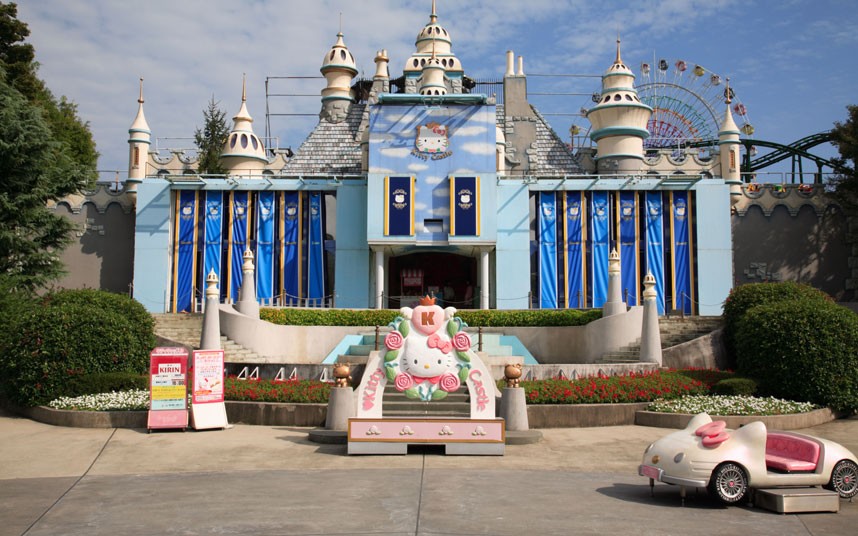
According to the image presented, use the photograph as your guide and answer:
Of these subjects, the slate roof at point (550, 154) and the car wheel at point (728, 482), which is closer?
the car wheel at point (728, 482)

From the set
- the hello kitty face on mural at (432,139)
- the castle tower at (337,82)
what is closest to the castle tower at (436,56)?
the castle tower at (337,82)

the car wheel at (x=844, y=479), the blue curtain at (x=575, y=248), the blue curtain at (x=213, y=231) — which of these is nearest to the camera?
the car wheel at (x=844, y=479)

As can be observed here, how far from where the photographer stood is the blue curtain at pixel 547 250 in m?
36.4

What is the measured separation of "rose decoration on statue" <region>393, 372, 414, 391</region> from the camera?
14211mm

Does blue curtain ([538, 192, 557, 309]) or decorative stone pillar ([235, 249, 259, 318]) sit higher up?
blue curtain ([538, 192, 557, 309])

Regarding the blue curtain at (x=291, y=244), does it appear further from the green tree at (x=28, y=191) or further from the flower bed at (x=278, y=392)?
the flower bed at (x=278, y=392)

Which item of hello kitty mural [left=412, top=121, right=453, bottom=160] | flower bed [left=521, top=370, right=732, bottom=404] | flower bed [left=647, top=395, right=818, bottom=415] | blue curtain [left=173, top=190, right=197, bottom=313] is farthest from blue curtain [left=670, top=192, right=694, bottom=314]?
blue curtain [left=173, top=190, right=197, bottom=313]

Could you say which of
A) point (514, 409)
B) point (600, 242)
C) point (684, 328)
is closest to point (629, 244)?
point (600, 242)

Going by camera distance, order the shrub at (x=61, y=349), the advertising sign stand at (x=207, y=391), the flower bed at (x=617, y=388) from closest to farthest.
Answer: the advertising sign stand at (x=207, y=391)
the flower bed at (x=617, y=388)
the shrub at (x=61, y=349)

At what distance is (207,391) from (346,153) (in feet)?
91.5

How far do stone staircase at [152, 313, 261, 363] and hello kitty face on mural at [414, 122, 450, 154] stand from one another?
12.0 meters

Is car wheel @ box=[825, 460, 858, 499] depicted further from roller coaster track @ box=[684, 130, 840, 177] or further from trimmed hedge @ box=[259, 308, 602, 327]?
roller coaster track @ box=[684, 130, 840, 177]

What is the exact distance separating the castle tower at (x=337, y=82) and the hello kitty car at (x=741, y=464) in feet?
124

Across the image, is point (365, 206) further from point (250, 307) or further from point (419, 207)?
point (250, 307)
